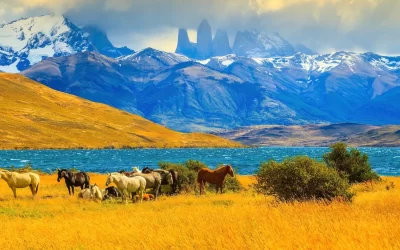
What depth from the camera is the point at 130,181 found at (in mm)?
30422

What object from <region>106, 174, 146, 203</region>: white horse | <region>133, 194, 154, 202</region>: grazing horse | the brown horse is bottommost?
<region>133, 194, 154, 202</region>: grazing horse

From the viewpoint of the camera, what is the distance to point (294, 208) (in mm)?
19516

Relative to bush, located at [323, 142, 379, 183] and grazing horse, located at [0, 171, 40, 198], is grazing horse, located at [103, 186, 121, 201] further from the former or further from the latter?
bush, located at [323, 142, 379, 183]

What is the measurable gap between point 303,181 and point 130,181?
11256mm

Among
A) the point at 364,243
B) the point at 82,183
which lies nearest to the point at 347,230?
the point at 364,243

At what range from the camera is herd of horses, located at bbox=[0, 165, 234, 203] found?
30.8 metres

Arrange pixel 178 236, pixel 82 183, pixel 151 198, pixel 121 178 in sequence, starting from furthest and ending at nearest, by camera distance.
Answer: pixel 82 183, pixel 151 198, pixel 121 178, pixel 178 236

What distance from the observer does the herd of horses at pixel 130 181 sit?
101 ft

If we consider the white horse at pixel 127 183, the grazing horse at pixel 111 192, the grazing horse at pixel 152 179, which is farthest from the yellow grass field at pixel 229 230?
the grazing horse at pixel 111 192

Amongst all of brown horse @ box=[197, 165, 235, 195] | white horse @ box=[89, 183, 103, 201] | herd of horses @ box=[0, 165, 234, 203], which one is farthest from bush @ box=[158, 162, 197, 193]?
white horse @ box=[89, 183, 103, 201]

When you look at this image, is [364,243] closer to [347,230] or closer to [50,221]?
[347,230]

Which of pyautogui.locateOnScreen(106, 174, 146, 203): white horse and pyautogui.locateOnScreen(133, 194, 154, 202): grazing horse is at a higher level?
pyautogui.locateOnScreen(106, 174, 146, 203): white horse

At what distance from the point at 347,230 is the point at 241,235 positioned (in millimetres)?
3081

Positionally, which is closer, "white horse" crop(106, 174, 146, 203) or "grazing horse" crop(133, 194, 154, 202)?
"white horse" crop(106, 174, 146, 203)
